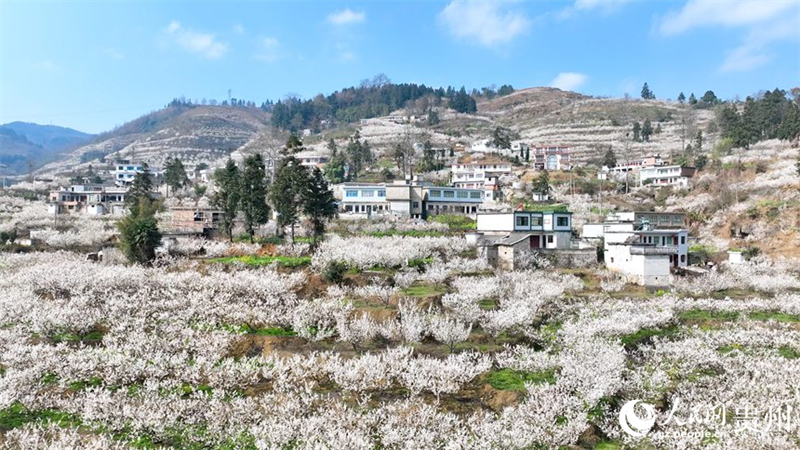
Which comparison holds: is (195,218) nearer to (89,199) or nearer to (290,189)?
(290,189)

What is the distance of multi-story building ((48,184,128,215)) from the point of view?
7576cm

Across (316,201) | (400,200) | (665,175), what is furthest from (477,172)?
(316,201)

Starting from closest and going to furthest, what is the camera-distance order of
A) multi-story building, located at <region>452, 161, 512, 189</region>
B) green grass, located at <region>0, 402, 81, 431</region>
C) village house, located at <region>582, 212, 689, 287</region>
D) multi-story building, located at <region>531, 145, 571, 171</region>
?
1. green grass, located at <region>0, 402, 81, 431</region>
2. village house, located at <region>582, 212, 689, 287</region>
3. multi-story building, located at <region>452, 161, 512, 189</region>
4. multi-story building, located at <region>531, 145, 571, 171</region>

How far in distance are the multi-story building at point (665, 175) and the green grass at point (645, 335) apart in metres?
59.0

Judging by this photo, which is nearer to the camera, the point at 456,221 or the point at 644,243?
the point at 644,243

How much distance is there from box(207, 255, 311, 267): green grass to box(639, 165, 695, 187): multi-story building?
5994 cm

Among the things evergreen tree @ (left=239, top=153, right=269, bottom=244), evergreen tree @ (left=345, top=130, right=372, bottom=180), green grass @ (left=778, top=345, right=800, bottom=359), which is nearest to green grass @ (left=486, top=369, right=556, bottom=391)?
green grass @ (left=778, top=345, right=800, bottom=359)

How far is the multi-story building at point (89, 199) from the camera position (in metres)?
75.8

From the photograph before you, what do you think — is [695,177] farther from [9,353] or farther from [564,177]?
[9,353]

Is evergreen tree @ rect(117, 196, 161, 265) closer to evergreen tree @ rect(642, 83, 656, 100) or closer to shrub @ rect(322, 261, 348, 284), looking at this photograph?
shrub @ rect(322, 261, 348, 284)

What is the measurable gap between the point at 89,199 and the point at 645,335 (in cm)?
8185

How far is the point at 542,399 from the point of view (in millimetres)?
15539

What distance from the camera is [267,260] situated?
39.7 m

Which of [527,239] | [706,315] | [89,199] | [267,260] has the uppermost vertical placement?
[89,199]
